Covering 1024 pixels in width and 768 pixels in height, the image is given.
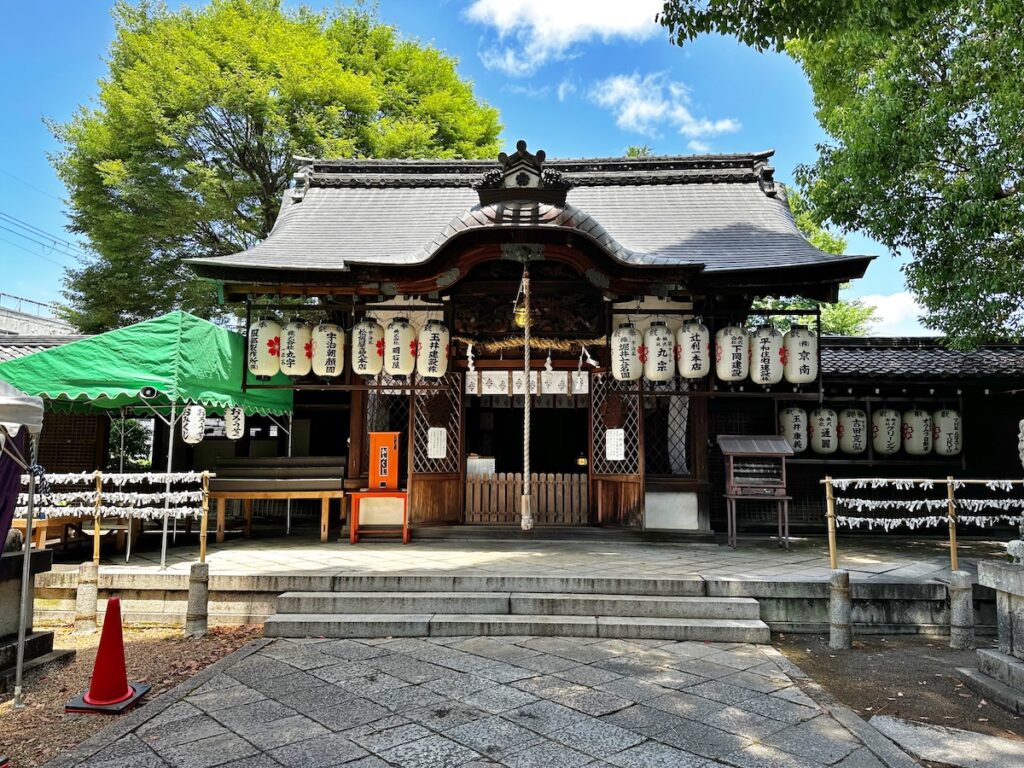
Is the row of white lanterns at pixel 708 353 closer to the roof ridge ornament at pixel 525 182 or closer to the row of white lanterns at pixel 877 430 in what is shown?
the row of white lanterns at pixel 877 430

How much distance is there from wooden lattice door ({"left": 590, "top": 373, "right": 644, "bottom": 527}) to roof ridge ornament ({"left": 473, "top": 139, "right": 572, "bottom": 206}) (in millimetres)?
3014

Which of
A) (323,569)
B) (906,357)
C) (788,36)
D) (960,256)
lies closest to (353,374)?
(323,569)

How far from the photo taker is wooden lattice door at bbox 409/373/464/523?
9.61m

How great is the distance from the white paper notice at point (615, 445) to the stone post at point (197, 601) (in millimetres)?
5792

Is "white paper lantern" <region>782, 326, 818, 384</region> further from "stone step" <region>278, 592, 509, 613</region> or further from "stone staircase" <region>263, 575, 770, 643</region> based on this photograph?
"stone step" <region>278, 592, 509, 613</region>

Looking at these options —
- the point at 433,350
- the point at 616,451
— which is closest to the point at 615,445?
the point at 616,451

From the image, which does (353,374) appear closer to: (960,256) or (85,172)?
(960,256)

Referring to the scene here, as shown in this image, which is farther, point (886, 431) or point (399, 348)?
point (886, 431)

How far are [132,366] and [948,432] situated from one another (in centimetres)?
1302

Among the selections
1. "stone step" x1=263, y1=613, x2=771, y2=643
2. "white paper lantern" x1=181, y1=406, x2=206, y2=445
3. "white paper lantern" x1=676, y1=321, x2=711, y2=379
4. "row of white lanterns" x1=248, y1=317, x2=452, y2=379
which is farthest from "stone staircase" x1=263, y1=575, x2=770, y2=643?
"row of white lanterns" x1=248, y1=317, x2=452, y2=379

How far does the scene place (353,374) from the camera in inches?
394

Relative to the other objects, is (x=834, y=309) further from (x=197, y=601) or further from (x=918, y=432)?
(x=197, y=601)

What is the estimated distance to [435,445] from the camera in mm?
9656

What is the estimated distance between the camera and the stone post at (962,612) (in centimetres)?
600
